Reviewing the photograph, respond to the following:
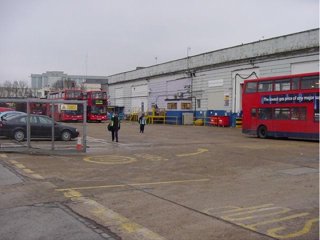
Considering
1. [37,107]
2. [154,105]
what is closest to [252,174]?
[37,107]

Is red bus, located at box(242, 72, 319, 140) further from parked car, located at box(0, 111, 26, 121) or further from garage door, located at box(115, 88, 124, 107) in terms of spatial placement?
garage door, located at box(115, 88, 124, 107)

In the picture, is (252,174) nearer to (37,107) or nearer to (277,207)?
(277,207)

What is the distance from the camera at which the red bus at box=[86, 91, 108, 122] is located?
52750 millimetres

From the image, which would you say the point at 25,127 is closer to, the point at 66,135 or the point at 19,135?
the point at 19,135

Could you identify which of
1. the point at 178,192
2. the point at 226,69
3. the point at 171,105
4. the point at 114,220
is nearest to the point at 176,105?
the point at 171,105

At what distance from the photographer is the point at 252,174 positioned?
43.8 feet

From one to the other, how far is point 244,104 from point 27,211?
24724 millimetres

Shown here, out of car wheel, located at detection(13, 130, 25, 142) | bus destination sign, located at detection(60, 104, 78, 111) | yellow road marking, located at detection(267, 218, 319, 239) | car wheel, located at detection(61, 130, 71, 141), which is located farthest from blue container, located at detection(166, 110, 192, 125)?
yellow road marking, located at detection(267, 218, 319, 239)

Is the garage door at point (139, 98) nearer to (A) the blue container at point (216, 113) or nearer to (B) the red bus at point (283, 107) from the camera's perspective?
(A) the blue container at point (216, 113)

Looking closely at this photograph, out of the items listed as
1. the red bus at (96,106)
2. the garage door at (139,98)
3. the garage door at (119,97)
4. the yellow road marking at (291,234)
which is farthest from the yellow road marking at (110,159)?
the garage door at (119,97)

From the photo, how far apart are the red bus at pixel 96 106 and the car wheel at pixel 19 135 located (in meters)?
34.7

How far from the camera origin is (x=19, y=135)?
58.7 feet

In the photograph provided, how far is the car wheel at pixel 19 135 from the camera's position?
17.8 m

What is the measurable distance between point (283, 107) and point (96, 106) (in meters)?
29.3
